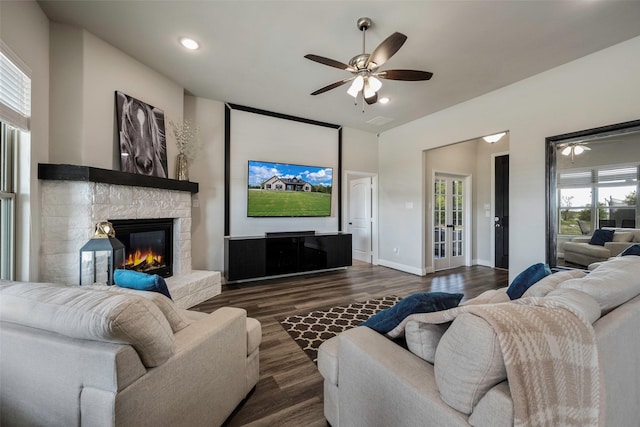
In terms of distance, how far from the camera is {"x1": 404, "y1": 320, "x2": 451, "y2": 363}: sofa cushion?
3.26 feet

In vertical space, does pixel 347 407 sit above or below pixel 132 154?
below

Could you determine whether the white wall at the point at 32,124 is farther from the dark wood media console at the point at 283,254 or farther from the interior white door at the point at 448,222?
the interior white door at the point at 448,222

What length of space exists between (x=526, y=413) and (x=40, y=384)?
1506 millimetres

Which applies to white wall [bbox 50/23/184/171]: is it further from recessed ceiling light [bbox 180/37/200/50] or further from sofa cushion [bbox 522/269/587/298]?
sofa cushion [bbox 522/269/587/298]

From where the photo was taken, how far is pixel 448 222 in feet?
17.3

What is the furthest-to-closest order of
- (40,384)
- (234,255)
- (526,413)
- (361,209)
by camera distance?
(361,209) < (234,255) < (40,384) < (526,413)

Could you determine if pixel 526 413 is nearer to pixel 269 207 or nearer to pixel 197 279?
pixel 197 279

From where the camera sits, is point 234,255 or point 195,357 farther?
point 234,255

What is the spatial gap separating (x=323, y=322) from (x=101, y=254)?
2209 mm

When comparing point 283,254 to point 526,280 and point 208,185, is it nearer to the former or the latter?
point 208,185

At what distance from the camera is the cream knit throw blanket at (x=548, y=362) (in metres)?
0.66

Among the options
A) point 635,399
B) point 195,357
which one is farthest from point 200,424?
→ point 635,399

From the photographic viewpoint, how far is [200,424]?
Result: 1193 millimetres

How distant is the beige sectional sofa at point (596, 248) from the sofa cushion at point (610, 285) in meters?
1.97
